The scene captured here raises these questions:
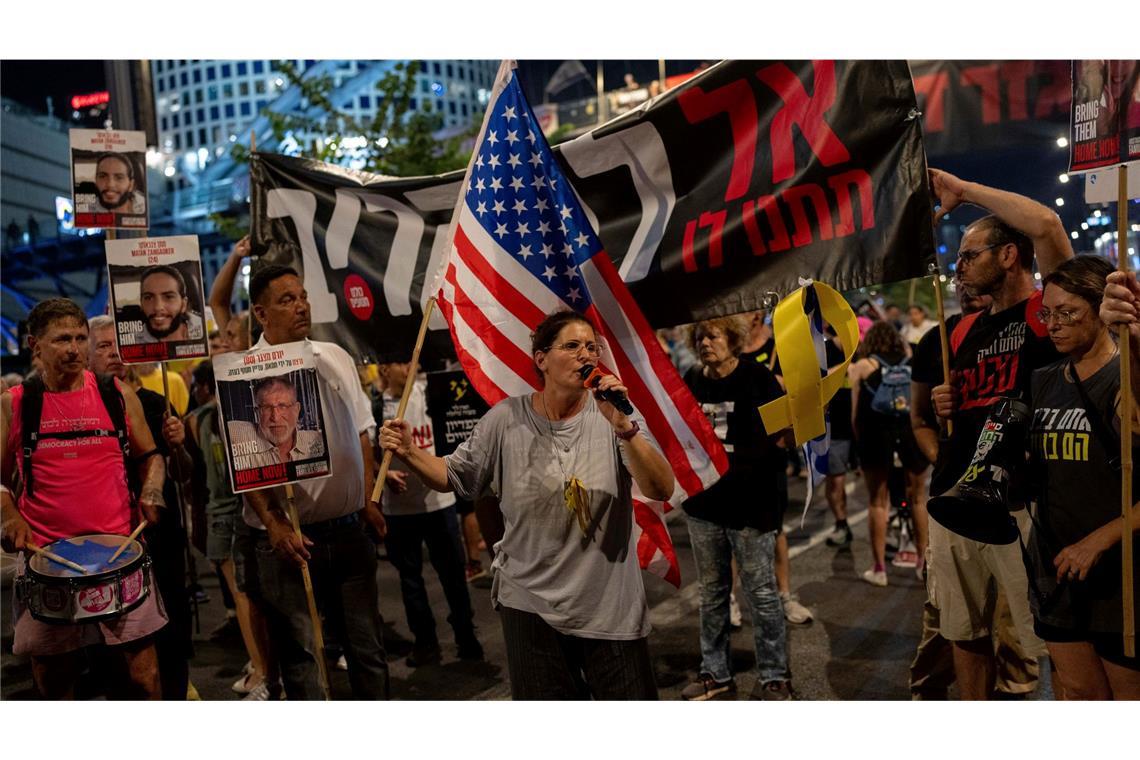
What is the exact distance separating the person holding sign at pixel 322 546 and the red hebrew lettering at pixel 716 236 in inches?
76.2

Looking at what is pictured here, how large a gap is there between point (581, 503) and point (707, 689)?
257 cm

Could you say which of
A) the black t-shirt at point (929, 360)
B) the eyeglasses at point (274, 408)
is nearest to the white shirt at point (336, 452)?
the eyeglasses at point (274, 408)

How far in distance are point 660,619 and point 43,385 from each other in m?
4.64

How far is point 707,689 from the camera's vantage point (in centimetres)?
561

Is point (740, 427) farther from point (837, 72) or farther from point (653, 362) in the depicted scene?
point (837, 72)

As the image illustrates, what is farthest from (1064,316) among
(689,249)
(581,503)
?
(581,503)

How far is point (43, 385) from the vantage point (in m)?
4.71

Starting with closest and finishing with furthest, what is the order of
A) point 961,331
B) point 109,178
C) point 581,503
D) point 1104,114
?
point 581,503 → point 1104,114 → point 961,331 → point 109,178

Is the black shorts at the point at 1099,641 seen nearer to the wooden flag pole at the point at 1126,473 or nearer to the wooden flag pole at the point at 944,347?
the wooden flag pole at the point at 1126,473

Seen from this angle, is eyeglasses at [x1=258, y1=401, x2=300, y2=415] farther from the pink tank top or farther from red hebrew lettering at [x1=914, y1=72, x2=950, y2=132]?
red hebrew lettering at [x1=914, y1=72, x2=950, y2=132]

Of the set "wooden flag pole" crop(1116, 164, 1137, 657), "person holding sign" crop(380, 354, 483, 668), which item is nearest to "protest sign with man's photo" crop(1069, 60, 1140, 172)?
"wooden flag pole" crop(1116, 164, 1137, 657)

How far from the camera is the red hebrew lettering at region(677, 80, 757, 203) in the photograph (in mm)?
4586

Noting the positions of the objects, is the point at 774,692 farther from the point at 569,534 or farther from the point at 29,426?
the point at 29,426

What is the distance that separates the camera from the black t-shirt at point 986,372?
4.11 meters
